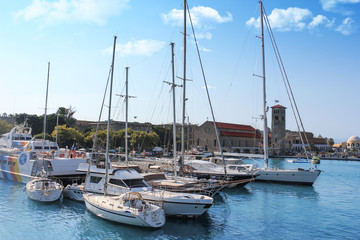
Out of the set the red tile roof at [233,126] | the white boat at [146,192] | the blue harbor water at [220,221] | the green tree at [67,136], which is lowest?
the blue harbor water at [220,221]

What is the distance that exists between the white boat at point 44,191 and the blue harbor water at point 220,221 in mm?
582

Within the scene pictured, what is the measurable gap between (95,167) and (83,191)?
7.40ft

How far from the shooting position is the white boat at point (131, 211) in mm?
19281

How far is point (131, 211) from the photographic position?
19.6m

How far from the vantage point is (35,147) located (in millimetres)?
39531

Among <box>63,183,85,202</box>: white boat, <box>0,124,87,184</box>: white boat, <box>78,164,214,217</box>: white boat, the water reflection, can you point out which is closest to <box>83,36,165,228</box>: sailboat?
<box>78,164,214,217</box>: white boat

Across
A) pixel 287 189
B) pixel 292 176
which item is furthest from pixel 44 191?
pixel 292 176

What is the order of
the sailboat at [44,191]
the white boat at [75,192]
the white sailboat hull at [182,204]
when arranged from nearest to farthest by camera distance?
the white sailboat hull at [182,204] → the sailboat at [44,191] → the white boat at [75,192]

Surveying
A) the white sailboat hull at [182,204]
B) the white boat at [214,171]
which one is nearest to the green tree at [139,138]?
the white boat at [214,171]

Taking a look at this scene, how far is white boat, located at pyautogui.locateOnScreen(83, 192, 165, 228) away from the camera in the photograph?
19281 millimetres

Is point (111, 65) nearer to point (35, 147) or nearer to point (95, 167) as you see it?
point (95, 167)

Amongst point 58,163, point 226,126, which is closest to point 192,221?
point 58,163

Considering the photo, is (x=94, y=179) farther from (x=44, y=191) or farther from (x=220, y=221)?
(x=220, y=221)

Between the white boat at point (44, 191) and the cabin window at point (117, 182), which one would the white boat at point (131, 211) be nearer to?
the cabin window at point (117, 182)
